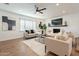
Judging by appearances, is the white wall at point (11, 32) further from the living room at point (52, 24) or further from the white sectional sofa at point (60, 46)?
the white sectional sofa at point (60, 46)

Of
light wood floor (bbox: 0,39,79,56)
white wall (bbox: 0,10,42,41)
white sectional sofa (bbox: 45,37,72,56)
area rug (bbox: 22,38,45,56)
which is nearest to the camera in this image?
white sectional sofa (bbox: 45,37,72,56)

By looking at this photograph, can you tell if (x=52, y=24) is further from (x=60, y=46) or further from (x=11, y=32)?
(x=11, y=32)

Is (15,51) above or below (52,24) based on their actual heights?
below

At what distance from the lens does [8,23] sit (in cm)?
387

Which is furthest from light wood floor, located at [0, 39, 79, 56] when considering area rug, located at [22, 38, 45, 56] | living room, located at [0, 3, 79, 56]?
area rug, located at [22, 38, 45, 56]

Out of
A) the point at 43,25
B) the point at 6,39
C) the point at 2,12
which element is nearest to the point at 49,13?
the point at 43,25

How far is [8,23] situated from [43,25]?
219 cm

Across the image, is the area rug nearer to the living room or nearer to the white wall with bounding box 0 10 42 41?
the living room

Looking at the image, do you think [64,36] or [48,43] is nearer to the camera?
[64,36]

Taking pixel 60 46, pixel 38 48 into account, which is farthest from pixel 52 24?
pixel 38 48

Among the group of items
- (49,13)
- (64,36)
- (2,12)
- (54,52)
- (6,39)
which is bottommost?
(54,52)

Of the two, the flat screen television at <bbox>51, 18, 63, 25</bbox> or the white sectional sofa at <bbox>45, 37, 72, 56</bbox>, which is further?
the flat screen television at <bbox>51, 18, 63, 25</bbox>

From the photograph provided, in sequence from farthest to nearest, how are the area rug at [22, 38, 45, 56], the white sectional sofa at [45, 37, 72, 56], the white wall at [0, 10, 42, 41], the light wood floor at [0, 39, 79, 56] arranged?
the white wall at [0, 10, 42, 41]
the area rug at [22, 38, 45, 56]
the light wood floor at [0, 39, 79, 56]
the white sectional sofa at [45, 37, 72, 56]

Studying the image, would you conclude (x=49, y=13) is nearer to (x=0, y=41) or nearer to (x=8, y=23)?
(x=8, y=23)
